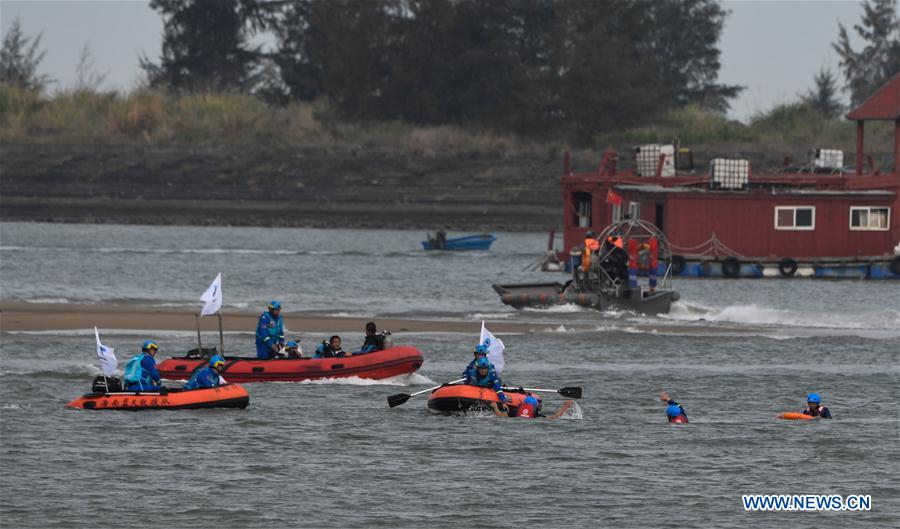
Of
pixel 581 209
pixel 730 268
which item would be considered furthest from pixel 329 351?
pixel 581 209

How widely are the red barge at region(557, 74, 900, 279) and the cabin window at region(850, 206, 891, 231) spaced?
4cm

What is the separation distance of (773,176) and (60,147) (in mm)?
52673

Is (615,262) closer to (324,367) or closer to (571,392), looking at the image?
(324,367)

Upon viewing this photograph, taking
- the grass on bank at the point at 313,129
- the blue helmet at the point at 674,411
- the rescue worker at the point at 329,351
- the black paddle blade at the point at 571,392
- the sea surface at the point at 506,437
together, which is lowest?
the sea surface at the point at 506,437

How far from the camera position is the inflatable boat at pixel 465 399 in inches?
1255

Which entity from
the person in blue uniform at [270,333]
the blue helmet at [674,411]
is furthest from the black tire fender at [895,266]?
the person in blue uniform at [270,333]

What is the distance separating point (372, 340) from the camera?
3550 centimetres

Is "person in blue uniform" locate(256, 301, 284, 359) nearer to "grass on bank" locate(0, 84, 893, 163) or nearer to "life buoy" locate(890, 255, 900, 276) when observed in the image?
"life buoy" locate(890, 255, 900, 276)

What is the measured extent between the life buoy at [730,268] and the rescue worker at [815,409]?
2959 cm

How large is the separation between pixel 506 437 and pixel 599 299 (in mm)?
18801

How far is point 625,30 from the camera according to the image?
11162 centimetres

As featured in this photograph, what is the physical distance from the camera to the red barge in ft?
205

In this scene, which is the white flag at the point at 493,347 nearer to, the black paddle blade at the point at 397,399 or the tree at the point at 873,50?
the black paddle blade at the point at 397,399

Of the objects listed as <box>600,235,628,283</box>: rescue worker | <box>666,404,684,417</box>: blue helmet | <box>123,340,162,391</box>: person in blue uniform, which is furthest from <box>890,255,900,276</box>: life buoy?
<box>123,340,162,391</box>: person in blue uniform
